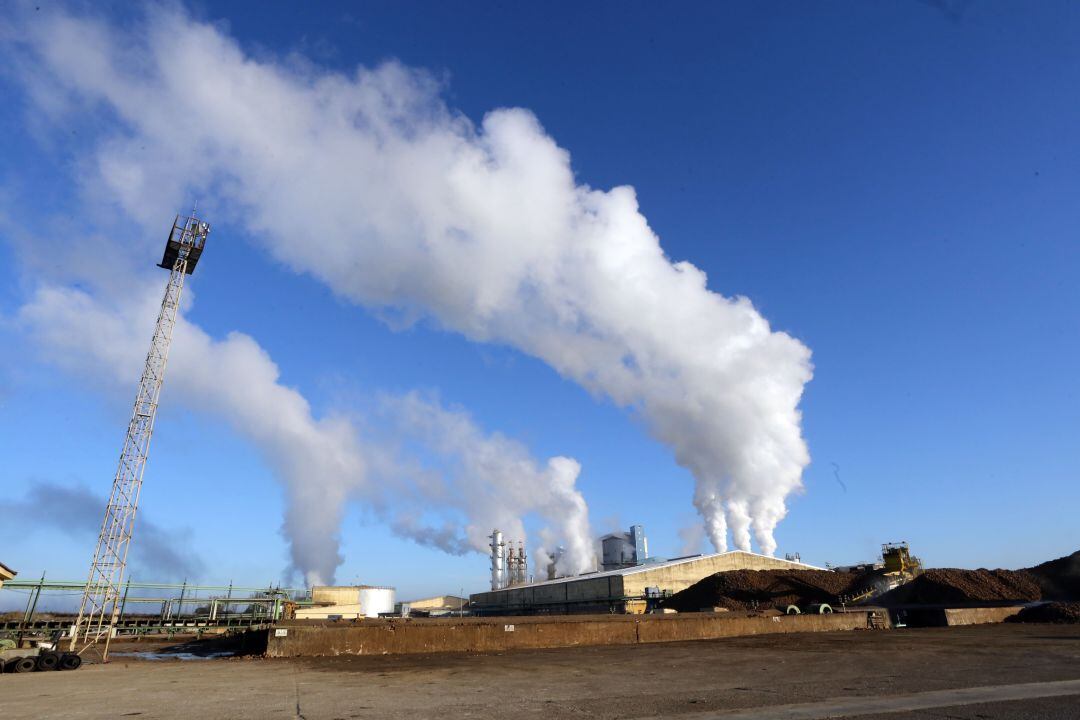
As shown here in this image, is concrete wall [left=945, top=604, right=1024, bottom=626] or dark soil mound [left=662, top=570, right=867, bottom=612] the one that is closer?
concrete wall [left=945, top=604, right=1024, bottom=626]

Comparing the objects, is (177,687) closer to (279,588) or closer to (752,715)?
(752,715)

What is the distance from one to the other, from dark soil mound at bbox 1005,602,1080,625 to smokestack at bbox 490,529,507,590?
85.4m

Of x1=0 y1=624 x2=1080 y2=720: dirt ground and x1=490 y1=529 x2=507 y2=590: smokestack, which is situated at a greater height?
x1=490 y1=529 x2=507 y2=590: smokestack

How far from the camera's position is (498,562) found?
4412 inches

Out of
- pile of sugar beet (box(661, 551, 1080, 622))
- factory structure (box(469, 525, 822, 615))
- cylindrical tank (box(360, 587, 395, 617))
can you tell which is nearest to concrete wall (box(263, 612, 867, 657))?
pile of sugar beet (box(661, 551, 1080, 622))

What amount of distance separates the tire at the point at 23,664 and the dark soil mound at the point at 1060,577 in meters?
74.7

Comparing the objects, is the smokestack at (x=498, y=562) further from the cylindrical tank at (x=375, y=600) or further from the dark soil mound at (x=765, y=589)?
the dark soil mound at (x=765, y=589)

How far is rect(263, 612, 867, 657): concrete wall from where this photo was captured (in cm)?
2452

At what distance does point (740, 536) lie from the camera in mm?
77438

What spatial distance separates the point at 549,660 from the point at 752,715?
13.5 metres

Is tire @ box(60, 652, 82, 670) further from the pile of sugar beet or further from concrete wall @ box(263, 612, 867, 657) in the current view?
the pile of sugar beet

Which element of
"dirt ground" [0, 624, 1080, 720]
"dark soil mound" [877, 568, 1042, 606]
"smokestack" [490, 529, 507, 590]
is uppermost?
"smokestack" [490, 529, 507, 590]

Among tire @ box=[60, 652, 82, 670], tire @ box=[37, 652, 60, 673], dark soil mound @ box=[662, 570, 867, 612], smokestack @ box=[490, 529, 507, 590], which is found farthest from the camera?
smokestack @ box=[490, 529, 507, 590]

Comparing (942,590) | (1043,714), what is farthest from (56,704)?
(942,590)
